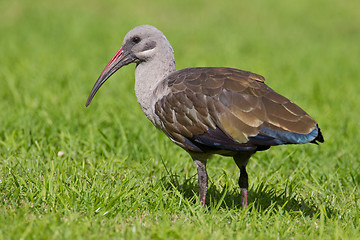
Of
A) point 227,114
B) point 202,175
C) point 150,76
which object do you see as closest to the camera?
point 227,114

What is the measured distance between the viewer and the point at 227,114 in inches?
164

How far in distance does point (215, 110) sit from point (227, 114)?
4.3 inches

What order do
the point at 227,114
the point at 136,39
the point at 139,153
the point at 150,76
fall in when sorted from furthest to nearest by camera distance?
the point at 139,153 < the point at 136,39 < the point at 150,76 < the point at 227,114

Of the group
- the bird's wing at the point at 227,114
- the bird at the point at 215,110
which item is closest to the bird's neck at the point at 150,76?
the bird at the point at 215,110

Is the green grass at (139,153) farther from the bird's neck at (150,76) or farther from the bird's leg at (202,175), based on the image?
the bird's neck at (150,76)

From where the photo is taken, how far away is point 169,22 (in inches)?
600

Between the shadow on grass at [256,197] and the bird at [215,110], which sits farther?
the shadow on grass at [256,197]

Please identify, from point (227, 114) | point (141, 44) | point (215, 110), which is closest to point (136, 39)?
point (141, 44)

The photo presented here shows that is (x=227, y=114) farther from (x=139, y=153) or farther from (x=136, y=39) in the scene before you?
(x=139, y=153)

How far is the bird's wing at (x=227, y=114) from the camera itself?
4.04 meters

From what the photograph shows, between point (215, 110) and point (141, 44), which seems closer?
point (215, 110)

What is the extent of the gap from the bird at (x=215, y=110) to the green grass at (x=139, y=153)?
1.76ft

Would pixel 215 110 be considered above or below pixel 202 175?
above

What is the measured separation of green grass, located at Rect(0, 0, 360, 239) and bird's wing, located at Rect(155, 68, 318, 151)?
59 centimetres
